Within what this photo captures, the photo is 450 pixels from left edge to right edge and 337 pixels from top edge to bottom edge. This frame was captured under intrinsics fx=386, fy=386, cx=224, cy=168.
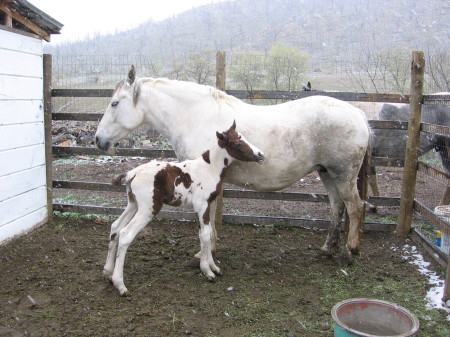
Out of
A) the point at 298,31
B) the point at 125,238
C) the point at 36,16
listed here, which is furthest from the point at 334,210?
the point at 298,31

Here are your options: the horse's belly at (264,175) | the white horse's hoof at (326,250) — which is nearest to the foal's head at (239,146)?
the horse's belly at (264,175)

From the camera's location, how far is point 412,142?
5.20 m

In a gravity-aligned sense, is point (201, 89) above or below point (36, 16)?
below

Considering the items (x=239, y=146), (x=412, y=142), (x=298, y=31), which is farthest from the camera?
(x=298, y=31)

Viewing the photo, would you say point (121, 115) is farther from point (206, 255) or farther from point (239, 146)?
point (206, 255)

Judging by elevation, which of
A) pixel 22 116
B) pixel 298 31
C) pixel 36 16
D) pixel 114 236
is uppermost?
pixel 298 31

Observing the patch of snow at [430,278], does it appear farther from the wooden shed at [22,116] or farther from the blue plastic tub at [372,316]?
the wooden shed at [22,116]

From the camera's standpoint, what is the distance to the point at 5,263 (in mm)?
4332

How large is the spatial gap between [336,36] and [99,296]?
4175 centimetres

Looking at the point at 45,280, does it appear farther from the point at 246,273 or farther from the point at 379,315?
the point at 379,315

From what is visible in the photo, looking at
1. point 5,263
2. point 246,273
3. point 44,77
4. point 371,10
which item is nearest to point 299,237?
point 246,273

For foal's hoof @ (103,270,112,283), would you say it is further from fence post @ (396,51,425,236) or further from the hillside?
the hillside

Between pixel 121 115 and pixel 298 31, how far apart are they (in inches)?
1682

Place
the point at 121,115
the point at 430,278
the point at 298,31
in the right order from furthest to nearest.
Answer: the point at 298,31 < the point at 121,115 < the point at 430,278
